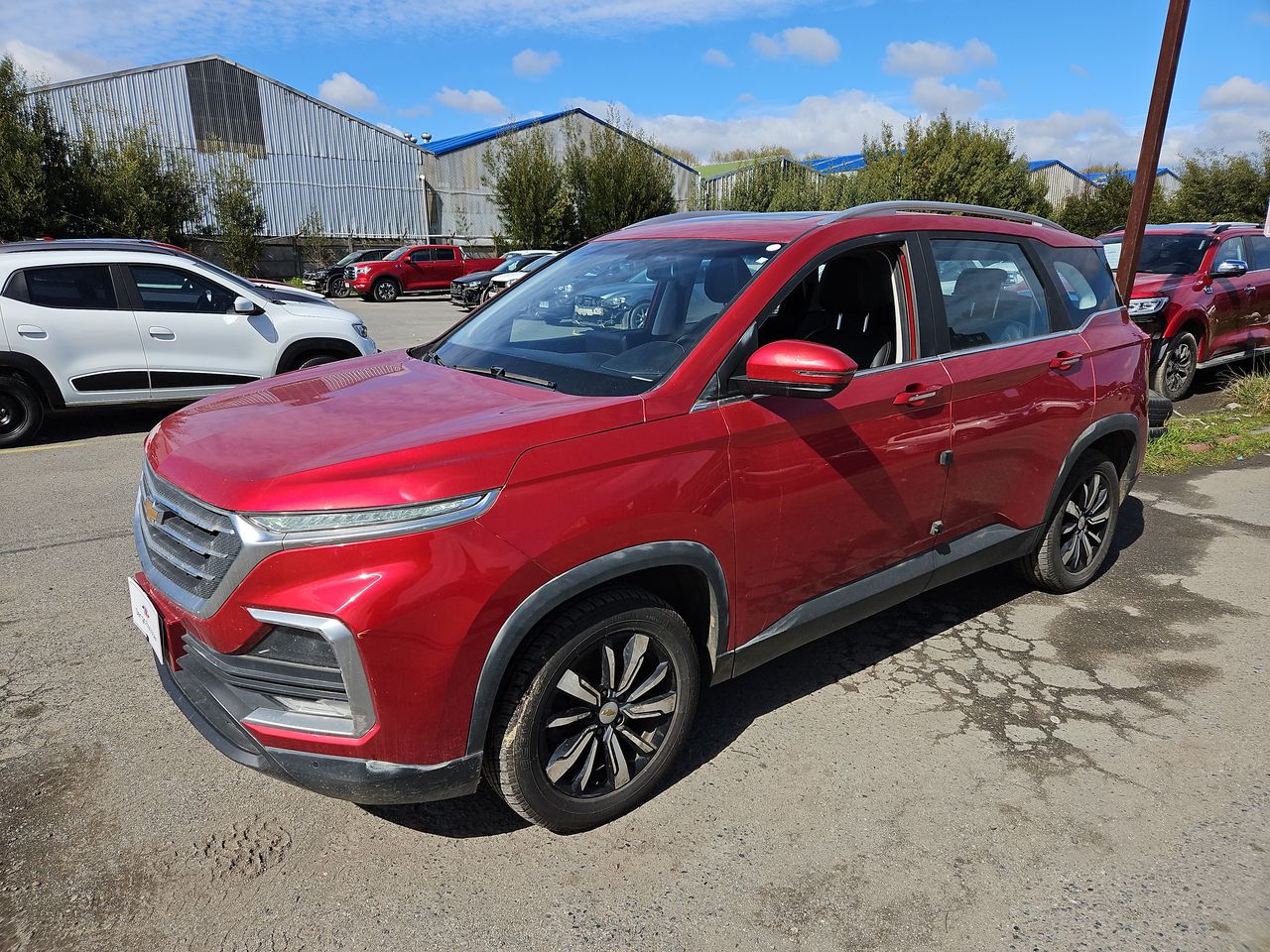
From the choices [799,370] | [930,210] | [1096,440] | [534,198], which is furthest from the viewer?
[534,198]

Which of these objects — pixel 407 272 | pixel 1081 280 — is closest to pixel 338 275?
pixel 407 272

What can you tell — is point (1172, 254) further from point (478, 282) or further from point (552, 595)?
point (478, 282)

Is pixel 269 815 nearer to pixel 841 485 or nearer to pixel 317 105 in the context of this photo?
pixel 841 485

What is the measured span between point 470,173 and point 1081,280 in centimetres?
4353

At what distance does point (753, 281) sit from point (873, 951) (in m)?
2.07

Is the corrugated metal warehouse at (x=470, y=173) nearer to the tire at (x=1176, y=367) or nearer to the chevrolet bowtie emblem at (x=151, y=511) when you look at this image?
the tire at (x=1176, y=367)

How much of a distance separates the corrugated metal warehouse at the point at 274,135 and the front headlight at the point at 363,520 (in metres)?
37.1

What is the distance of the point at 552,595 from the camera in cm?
238

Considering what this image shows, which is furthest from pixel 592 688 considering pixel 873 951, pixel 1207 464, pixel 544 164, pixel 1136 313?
pixel 544 164

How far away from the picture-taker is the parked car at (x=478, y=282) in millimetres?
24000

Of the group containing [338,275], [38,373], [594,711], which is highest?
[38,373]

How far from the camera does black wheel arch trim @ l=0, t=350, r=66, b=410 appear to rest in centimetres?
757

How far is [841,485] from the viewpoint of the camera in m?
3.11

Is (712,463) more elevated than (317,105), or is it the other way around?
(317,105)
